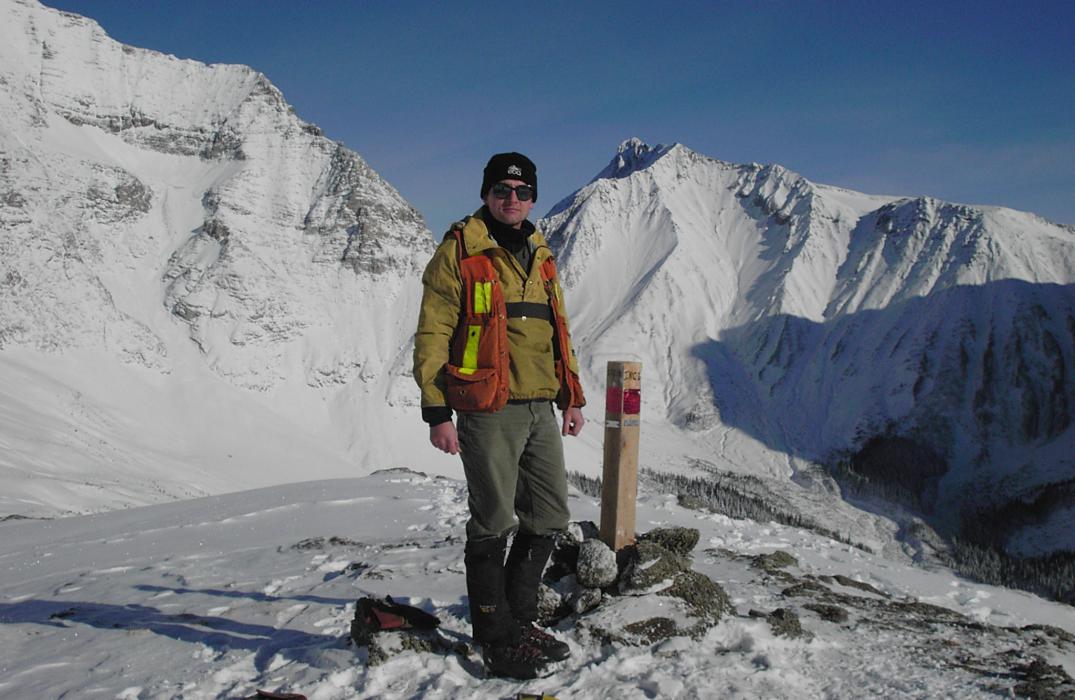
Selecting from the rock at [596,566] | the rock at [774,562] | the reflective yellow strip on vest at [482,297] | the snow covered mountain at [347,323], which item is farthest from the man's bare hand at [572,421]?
the snow covered mountain at [347,323]

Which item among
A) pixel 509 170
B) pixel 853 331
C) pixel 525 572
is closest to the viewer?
pixel 509 170

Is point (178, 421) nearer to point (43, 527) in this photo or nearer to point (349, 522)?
point (43, 527)

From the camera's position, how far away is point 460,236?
16.5ft

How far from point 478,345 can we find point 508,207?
1152 millimetres

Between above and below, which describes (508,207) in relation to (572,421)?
above

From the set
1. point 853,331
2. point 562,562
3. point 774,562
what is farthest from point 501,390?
point 853,331

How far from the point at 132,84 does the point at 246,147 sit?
2256 cm

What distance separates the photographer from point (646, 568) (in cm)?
636

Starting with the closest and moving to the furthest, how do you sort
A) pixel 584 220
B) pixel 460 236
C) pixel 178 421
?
pixel 460 236 → pixel 178 421 → pixel 584 220

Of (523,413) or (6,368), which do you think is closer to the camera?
(523,413)

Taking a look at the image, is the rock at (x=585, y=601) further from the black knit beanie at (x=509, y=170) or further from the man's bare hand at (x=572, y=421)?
the black knit beanie at (x=509, y=170)

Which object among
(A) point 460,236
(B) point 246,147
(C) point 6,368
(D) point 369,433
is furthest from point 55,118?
(A) point 460,236

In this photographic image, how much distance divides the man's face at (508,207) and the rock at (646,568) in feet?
11.3

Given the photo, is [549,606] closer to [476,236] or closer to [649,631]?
[649,631]
